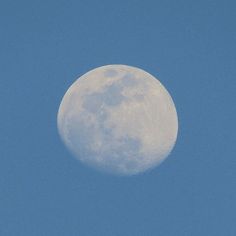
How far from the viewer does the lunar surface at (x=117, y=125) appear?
70.0ft

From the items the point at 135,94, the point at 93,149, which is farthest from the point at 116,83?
the point at 93,149

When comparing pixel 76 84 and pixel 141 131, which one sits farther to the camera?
pixel 76 84

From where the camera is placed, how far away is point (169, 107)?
2259 centimetres

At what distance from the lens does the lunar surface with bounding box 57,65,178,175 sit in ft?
70.0

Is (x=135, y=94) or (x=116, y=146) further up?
(x=135, y=94)

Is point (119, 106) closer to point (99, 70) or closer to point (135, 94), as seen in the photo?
point (135, 94)

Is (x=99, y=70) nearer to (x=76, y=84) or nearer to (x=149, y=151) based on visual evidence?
(x=76, y=84)

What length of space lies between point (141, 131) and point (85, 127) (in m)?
1.53

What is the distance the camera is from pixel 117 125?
2141cm

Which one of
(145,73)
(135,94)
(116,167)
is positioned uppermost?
(145,73)

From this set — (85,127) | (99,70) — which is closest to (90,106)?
(85,127)

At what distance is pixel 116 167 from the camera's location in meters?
21.6

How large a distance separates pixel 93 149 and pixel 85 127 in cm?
67

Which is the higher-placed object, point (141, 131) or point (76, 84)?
point (76, 84)
